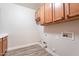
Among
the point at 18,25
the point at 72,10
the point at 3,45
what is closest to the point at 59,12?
the point at 72,10

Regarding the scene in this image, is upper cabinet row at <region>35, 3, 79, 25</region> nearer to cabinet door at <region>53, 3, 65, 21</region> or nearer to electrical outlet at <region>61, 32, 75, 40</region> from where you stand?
cabinet door at <region>53, 3, 65, 21</region>

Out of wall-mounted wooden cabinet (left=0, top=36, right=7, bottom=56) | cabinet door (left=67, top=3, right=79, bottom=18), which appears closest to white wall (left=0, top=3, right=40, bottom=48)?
wall-mounted wooden cabinet (left=0, top=36, right=7, bottom=56)

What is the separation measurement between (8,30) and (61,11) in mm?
A: 712

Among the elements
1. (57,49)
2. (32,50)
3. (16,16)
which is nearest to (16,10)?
(16,16)

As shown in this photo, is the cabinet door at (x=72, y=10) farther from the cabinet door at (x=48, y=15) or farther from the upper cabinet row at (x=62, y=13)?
the cabinet door at (x=48, y=15)

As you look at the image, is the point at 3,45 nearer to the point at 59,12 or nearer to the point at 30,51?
the point at 30,51

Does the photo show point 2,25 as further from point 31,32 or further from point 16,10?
point 31,32

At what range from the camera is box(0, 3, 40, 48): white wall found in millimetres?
1307

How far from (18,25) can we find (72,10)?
681mm

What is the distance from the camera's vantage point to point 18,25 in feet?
4.46

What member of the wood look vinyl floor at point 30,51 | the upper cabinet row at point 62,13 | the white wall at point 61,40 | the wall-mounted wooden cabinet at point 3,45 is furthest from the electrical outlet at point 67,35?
the wall-mounted wooden cabinet at point 3,45

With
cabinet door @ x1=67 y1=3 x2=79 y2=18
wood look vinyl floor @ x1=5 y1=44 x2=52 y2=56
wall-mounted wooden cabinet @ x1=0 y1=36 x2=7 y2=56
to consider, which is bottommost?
wood look vinyl floor @ x1=5 y1=44 x2=52 y2=56

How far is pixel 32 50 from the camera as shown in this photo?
1373mm

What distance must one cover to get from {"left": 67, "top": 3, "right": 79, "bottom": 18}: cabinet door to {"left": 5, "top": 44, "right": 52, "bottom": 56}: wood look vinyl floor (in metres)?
0.54
